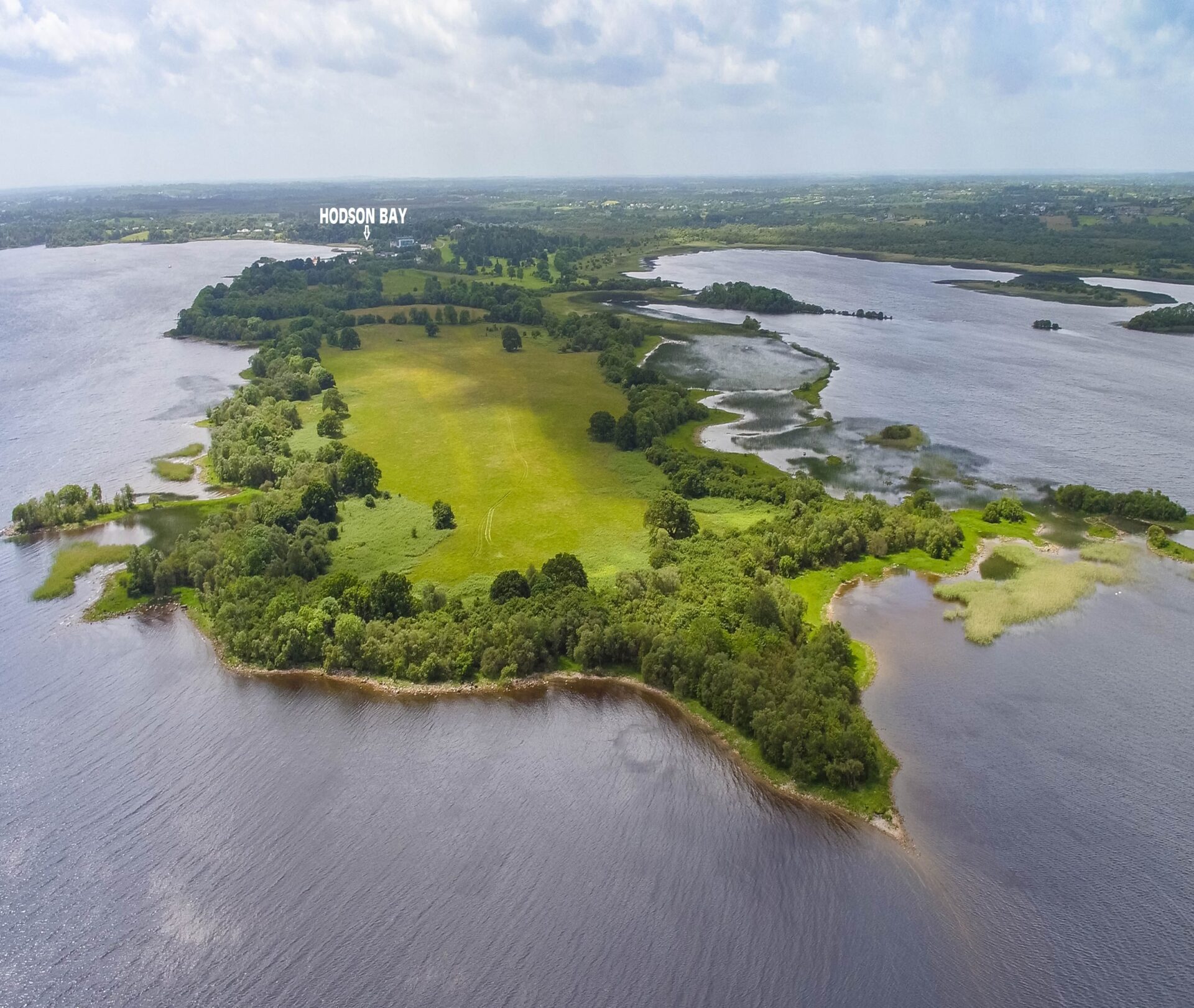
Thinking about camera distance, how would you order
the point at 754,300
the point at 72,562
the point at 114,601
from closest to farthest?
1. the point at 114,601
2. the point at 72,562
3. the point at 754,300

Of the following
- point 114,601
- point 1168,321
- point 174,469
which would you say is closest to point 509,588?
point 114,601

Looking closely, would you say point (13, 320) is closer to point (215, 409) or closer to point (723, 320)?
point (215, 409)

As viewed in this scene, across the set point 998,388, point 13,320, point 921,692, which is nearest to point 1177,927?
point 921,692

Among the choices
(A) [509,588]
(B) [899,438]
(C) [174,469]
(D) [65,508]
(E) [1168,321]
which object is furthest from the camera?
(E) [1168,321]

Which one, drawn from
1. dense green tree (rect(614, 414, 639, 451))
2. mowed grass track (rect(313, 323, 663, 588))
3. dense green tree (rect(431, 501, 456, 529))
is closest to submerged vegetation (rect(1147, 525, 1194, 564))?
mowed grass track (rect(313, 323, 663, 588))

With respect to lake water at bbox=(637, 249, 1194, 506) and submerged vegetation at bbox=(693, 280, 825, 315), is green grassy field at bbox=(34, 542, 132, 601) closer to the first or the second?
lake water at bbox=(637, 249, 1194, 506)

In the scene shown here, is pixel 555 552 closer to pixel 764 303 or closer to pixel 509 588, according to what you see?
pixel 509 588
